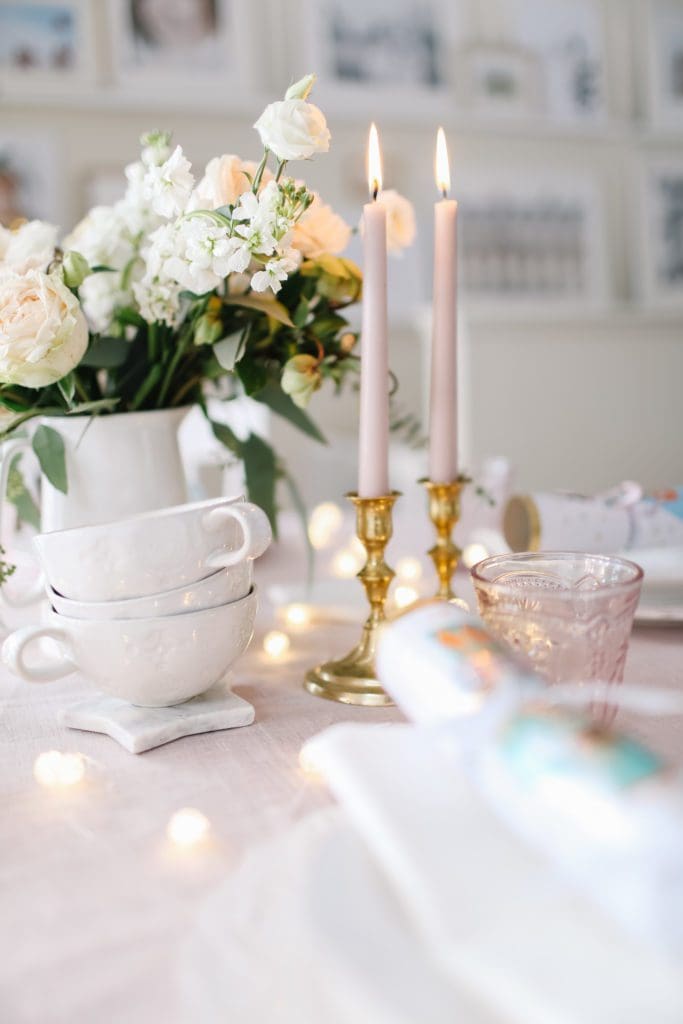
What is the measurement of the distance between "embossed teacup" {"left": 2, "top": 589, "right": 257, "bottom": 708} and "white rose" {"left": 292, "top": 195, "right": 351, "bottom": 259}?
0.98 ft

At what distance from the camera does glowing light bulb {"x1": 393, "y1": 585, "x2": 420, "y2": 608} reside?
93cm

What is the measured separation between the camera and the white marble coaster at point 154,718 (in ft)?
2.01

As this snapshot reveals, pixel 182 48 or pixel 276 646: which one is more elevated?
pixel 182 48

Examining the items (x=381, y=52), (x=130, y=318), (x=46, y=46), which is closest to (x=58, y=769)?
(x=130, y=318)

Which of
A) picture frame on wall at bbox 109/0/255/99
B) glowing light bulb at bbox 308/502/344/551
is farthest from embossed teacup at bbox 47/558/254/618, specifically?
picture frame on wall at bbox 109/0/255/99

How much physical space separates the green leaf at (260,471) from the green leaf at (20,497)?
195 millimetres

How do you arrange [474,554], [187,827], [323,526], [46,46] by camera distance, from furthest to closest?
[46,46]
[323,526]
[474,554]
[187,827]

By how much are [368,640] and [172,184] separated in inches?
14.3

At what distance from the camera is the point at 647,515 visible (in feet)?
3.17

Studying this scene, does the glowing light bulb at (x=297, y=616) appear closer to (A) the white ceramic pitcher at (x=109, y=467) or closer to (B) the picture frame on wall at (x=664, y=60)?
(A) the white ceramic pitcher at (x=109, y=467)

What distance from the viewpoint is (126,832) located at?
50cm

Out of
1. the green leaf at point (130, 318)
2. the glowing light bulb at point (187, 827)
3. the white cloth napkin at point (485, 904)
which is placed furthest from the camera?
the green leaf at point (130, 318)

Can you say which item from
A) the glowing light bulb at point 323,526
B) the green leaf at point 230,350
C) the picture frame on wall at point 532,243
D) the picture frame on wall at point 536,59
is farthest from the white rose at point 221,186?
the picture frame on wall at point 536,59

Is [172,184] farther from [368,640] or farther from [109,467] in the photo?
[368,640]
